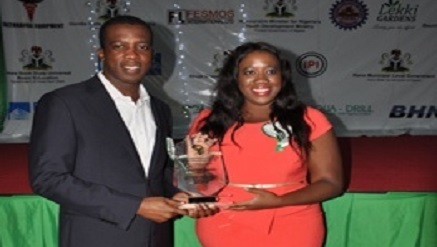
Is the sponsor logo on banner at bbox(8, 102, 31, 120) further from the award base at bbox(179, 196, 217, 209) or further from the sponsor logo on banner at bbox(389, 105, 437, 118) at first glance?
the award base at bbox(179, 196, 217, 209)

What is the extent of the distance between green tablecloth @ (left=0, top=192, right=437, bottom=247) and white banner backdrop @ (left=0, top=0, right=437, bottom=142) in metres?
4.11

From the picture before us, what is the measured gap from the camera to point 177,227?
2.25 meters

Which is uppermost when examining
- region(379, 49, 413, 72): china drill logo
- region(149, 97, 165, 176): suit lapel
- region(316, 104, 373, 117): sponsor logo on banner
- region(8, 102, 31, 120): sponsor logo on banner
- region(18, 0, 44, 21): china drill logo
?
region(18, 0, 44, 21): china drill logo

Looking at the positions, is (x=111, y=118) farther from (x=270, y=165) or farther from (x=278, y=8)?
(x=278, y=8)

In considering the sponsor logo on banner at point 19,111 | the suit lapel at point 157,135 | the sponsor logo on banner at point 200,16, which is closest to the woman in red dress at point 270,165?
the suit lapel at point 157,135

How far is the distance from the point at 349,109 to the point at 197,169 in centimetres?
522

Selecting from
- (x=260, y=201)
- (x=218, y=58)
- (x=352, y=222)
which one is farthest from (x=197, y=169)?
(x=218, y=58)

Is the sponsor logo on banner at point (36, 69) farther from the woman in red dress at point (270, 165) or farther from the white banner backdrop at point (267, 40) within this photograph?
the woman in red dress at point (270, 165)

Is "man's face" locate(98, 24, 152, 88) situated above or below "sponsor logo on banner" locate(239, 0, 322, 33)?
above

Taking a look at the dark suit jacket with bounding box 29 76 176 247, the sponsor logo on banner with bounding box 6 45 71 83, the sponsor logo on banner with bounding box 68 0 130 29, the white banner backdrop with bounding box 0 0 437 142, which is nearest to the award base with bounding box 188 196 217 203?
the dark suit jacket with bounding box 29 76 176 247

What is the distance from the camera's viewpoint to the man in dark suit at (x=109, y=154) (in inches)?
58.6

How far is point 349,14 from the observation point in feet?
20.9

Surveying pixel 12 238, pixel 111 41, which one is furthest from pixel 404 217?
pixel 12 238

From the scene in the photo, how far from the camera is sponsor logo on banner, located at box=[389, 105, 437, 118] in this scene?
6.51m
